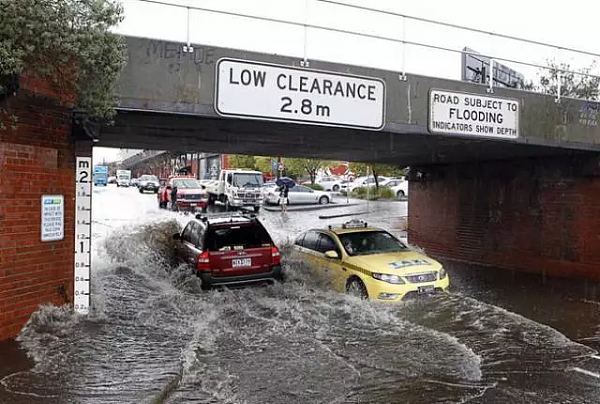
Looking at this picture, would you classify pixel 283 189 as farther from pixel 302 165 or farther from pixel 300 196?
pixel 302 165

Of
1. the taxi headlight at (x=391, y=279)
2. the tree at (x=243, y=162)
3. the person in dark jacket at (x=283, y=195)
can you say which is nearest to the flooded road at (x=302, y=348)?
the taxi headlight at (x=391, y=279)

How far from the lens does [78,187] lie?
7.69 m

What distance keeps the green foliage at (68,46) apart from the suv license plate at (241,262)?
4443 millimetres

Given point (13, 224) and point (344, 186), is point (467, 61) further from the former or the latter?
point (344, 186)

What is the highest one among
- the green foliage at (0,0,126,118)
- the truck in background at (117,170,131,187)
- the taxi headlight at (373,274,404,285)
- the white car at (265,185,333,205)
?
the truck in background at (117,170,131,187)

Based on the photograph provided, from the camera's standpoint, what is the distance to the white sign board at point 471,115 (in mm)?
9484

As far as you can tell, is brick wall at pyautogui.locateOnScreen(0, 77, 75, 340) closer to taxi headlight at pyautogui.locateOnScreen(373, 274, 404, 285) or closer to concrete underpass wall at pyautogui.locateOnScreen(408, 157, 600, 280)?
taxi headlight at pyautogui.locateOnScreen(373, 274, 404, 285)

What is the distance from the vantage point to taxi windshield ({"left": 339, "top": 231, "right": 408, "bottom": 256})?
1067 centimetres

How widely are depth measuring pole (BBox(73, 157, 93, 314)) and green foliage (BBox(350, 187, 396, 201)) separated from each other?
3149 centimetres

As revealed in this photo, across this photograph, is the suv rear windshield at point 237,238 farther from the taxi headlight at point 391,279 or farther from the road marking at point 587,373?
the road marking at point 587,373

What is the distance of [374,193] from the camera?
1617 inches

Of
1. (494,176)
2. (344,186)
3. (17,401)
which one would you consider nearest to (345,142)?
(494,176)

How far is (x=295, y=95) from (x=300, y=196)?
26.6 meters

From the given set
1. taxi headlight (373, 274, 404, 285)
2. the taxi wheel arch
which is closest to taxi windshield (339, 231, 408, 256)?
the taxi wheel arch
